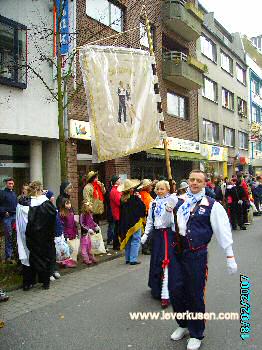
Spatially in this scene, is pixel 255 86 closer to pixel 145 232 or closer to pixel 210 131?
pixel 210 131

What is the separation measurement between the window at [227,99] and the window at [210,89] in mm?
1911

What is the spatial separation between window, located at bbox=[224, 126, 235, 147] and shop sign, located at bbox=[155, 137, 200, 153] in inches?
277

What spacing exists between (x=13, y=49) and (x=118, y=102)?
16.1 ft

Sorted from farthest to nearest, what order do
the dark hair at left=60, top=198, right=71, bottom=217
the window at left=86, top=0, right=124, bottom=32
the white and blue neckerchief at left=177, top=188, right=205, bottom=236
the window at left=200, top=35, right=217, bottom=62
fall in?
the window at left=200, top=35, right=217, bottom=62, the window at left=86, top=0, right=124, bottom=32, the dark hair at left=60, top=198, right=71, bottom=217, the white and blue neckerchief at left=177, top=188, right=205, bottom=236

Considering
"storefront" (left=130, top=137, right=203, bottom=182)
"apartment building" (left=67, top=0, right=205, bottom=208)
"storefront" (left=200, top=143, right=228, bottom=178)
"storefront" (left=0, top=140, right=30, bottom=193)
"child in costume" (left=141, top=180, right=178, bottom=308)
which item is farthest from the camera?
"storefront" (left=200, top=143, right=228, bottom=178)

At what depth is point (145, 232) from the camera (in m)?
5.91

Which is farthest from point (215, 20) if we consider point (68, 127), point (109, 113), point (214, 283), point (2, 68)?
point (214, 283)

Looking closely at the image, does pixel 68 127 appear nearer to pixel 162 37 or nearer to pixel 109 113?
pixel 109 113

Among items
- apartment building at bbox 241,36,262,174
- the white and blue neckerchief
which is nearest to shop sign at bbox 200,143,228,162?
apartment building at bbox 241,36,262,174

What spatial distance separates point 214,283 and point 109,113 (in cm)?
375

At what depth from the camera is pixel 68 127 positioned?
13.0 meters

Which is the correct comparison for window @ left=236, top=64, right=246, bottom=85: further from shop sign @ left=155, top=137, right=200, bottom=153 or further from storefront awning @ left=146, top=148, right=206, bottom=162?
storefront awning @ left=146, top=148, right=206, bottom=162

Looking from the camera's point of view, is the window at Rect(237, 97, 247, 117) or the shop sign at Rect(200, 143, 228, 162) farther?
the window at Rect(237, 97, 247, 117)

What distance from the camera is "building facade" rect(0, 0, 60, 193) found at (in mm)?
11016
